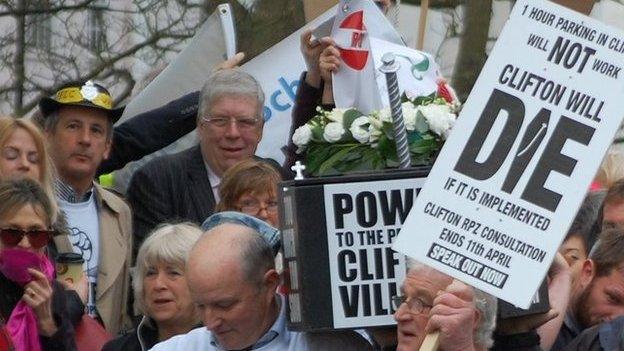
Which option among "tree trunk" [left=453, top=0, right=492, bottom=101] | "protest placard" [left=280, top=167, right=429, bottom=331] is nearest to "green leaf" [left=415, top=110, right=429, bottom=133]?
"protest placard" [left=280, top=167, right=429, bottom=331]

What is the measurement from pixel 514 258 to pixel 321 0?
4.01 m

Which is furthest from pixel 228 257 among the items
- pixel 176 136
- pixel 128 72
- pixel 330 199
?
pixel 128 72

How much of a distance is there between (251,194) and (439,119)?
131 centimetres

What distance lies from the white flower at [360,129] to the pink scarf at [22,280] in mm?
1487

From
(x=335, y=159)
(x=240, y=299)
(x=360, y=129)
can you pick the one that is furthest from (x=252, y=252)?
(x=360, y=129)

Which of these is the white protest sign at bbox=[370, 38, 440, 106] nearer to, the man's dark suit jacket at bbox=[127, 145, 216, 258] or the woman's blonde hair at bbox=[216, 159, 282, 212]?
the woman's blonde hair at bbox=[216, 159, 282, 212]

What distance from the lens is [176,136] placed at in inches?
375

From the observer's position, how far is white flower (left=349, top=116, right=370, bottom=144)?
6680 millimetres

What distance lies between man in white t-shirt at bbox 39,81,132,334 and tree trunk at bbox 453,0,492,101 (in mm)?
6750

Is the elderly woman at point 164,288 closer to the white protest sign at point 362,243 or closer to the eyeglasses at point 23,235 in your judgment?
the eyeglasses at point 23,235

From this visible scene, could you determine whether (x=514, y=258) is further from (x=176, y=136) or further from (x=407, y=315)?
(x=176, y=136)

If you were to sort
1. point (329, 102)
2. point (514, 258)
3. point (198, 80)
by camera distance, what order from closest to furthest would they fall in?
1. point (514, 258)
2. point (329, 102)
3. point (198, 80)

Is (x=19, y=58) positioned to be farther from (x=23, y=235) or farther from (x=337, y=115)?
(x=337, y=115)

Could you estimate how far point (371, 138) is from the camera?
666cm
